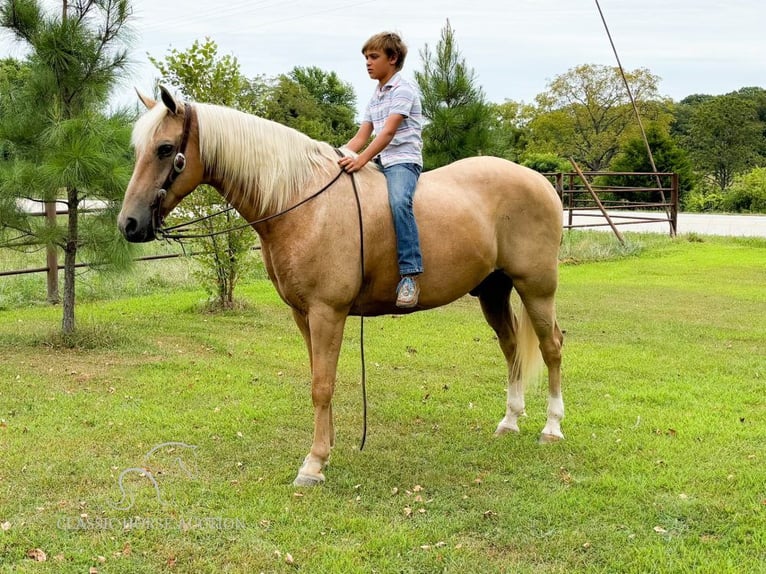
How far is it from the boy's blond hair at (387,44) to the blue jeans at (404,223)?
2.24 feet

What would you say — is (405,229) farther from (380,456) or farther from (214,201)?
(214,201)

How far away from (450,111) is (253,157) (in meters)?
7.66

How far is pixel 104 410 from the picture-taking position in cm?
500

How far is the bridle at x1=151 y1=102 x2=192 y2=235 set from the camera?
3556mm

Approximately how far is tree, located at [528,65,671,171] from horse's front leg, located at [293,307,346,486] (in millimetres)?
39900

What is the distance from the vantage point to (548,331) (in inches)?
184

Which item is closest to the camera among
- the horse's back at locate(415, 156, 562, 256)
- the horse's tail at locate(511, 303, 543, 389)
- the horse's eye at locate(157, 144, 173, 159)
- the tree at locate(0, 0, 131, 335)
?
the horse's eye at locate(157, 144, 173, 159)

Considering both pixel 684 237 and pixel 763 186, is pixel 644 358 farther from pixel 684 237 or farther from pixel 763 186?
pixel 763 186

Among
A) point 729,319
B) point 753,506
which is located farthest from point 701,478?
point 729,319

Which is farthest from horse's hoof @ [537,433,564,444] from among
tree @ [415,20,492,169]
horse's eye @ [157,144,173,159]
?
tree @ [415,20,492,169]

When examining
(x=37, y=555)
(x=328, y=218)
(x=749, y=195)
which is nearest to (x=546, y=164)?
(x=749, y=195)

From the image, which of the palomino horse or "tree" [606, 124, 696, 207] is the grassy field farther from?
"tree" [606, 124, 696, 207]

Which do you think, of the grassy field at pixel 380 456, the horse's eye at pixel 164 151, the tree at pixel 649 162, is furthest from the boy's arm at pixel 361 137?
the tree at pixel 649 162

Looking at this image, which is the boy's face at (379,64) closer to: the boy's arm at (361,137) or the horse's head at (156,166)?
the boy's arm at (361,137)
